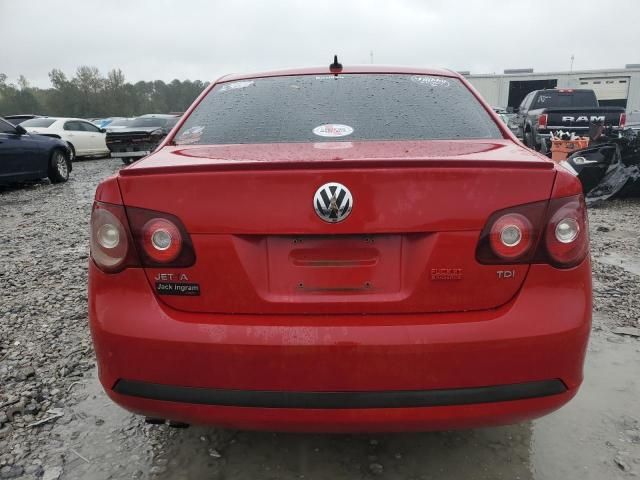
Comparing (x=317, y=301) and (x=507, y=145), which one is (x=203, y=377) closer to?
(x=317, y=301)

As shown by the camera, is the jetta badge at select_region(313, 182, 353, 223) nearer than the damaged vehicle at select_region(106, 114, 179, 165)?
Yes

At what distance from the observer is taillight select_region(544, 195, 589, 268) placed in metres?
1.67

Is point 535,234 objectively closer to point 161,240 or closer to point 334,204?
point 334,204

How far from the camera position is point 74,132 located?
53.1ft

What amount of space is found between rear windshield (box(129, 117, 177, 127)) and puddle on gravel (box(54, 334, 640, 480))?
1469 centimetres

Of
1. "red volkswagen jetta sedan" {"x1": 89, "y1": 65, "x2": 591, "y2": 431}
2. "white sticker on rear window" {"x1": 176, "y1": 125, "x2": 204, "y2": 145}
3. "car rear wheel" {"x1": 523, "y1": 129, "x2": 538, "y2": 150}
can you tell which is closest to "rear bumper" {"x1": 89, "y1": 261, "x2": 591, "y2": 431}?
"red volkswagen jetta sedan" {"x1": 89, "y1": 65, "x2": 591, "y2": 431}

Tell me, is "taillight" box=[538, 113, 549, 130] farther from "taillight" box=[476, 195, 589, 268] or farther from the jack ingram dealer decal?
the jack ingram dealer decal

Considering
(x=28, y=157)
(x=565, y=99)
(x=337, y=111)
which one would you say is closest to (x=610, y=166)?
(x=337, y=111)

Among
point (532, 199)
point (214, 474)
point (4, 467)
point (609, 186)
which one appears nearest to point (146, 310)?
point (214, 474)

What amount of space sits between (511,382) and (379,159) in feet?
2.70

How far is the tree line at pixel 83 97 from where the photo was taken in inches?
2164

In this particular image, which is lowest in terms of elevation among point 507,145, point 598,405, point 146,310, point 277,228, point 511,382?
point 598,405

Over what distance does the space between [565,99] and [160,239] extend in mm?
15737

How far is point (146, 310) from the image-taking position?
172 cm
